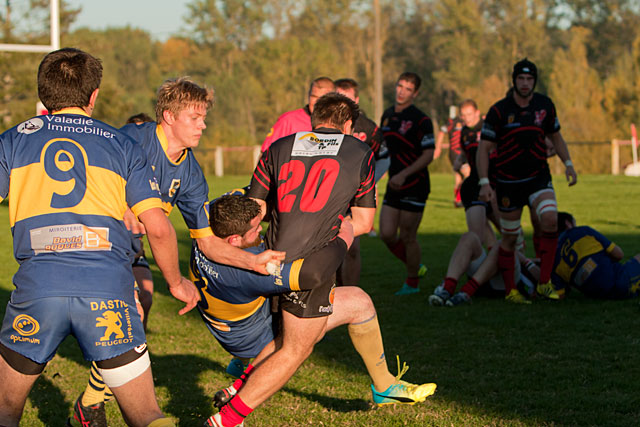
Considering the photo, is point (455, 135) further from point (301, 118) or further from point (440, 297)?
point (301, 118)

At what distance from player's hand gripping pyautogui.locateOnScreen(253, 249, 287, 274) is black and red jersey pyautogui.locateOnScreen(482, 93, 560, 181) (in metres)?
4.36

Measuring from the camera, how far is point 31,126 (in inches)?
121

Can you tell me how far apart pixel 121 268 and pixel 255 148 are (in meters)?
33.5

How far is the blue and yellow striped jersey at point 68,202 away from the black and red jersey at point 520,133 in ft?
17.3

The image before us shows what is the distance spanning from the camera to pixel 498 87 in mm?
47906

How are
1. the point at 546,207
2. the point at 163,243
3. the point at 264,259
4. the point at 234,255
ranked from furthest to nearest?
the point at 546,207 → the point at 234,255 → the point at 264,259 → the point at 163,243

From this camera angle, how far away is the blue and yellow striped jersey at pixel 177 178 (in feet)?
12.8

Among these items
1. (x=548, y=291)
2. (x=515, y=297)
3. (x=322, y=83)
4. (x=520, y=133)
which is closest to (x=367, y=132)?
(x=322, y=83)

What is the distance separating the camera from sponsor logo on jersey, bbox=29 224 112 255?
2953mm

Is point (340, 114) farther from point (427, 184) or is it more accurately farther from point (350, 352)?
point (427, 184)

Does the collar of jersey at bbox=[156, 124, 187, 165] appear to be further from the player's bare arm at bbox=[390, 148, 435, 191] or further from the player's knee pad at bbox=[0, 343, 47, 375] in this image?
the player's bare arm at bbox=[390, 148, 435, 191]

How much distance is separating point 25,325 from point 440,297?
16.7 ft

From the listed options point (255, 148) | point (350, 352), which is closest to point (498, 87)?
point (255, 148)

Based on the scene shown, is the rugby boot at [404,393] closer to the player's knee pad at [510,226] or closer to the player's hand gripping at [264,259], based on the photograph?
the player's hand gripping at [264,259]
